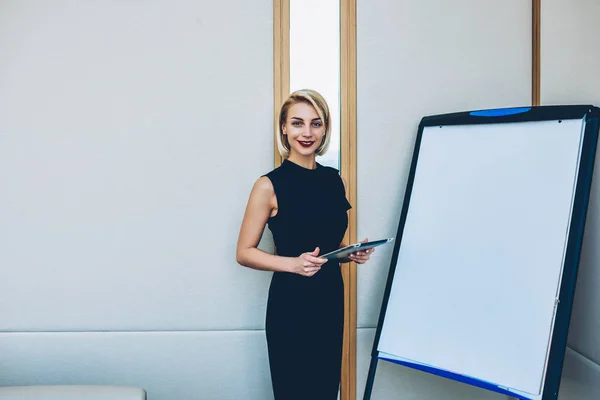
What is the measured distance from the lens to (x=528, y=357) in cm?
188

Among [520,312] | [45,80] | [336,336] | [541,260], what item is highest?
[45,80]

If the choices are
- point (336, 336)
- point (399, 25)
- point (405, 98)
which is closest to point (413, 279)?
point (336, 336)

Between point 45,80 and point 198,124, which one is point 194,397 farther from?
point 45,80

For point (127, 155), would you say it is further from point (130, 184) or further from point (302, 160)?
point (302, 160)

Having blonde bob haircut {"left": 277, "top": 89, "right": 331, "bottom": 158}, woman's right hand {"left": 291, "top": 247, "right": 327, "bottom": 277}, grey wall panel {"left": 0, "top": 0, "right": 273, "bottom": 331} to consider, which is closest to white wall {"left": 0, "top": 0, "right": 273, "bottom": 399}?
grey wall panel {"left": 0, "top": 0, "right": 273, "bottom": 331}

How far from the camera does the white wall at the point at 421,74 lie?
2.61 meters

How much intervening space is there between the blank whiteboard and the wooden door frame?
1.08 feet

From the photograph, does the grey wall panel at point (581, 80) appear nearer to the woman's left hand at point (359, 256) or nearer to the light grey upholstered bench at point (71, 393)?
the woman's left hand at point (359, 256)

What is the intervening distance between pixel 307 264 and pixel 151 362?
114cm

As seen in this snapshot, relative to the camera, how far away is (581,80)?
7.43 feet

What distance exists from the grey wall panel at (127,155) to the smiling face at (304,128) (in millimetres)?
442

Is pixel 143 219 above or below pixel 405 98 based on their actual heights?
below

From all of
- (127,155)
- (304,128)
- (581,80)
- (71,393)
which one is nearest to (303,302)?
(304,128)

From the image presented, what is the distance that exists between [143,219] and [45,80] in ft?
2.68
